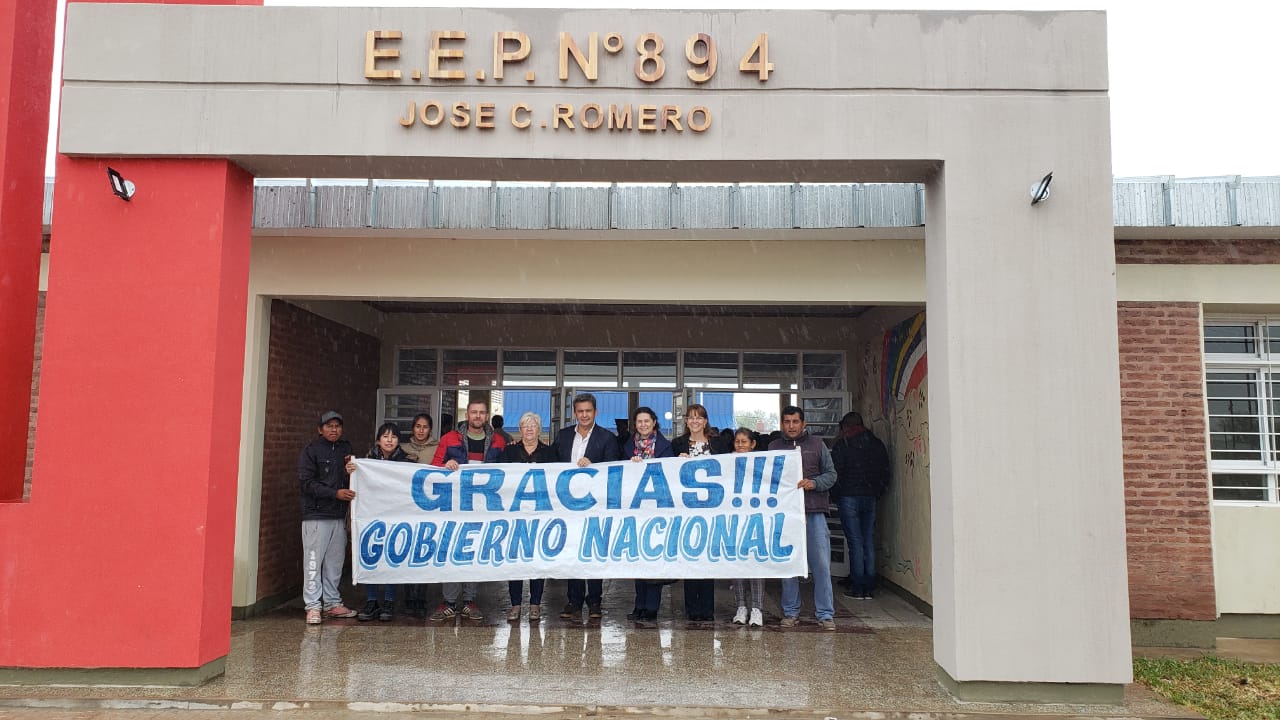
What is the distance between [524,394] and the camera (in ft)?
39.3

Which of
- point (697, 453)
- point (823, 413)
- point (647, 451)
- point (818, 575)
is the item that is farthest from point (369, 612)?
point (823, 413)

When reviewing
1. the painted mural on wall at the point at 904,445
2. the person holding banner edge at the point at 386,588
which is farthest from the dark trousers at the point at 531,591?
the painted mural on wall at the point at 904,445

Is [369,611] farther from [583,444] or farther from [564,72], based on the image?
Answer: [564,72]

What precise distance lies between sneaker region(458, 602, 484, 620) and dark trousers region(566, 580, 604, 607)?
0.81 metres

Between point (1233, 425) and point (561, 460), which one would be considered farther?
point (1233, 425)

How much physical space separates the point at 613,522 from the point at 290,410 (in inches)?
141

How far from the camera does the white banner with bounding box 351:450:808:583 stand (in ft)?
24.8

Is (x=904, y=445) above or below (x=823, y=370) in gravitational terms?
below

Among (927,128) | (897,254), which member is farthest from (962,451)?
(897,254)

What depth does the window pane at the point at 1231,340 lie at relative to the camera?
8.55 meters

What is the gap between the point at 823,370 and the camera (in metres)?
12.0

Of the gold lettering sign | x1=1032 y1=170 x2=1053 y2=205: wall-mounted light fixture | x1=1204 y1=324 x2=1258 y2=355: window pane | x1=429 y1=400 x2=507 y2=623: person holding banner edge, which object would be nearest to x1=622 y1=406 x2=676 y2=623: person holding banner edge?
x1=429 y1=400 x2=507 y2=623: person holding banner edge

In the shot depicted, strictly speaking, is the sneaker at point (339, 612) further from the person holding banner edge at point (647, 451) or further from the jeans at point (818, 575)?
the jeans at point (818, 575)

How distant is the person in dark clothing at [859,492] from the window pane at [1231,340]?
321cm
